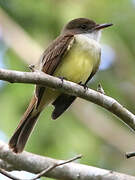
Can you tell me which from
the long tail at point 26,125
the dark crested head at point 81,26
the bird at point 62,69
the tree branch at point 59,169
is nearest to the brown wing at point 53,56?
the bird at point 62,69

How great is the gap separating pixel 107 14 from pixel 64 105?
1120mm

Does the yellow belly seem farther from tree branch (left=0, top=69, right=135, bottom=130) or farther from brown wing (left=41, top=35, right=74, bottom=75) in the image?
tree branch (left=0, top=69, right=135, bottom=130)

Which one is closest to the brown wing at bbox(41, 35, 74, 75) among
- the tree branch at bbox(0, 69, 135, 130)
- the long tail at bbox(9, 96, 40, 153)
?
the long tail at bbox(9, 96, 40, 153)

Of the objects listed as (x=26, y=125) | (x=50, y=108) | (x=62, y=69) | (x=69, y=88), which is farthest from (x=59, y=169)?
(x=50, y=108)

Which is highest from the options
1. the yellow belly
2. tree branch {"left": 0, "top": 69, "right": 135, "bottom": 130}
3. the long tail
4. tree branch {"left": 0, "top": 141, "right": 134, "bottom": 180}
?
tree branch {"left": 0, "top": 69, "right": 135, "bottom": 130}

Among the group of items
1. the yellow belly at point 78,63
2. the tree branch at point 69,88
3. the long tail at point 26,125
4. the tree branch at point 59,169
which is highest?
the tree branch at point 69,88

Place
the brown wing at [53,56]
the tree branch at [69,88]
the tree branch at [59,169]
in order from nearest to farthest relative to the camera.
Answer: the tree branch at [69,88] → the tree branch at [59,169] → the brown wing at [53,56]

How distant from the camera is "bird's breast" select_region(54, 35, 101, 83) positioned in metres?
4.34

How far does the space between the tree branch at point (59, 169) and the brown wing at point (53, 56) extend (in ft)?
2.12

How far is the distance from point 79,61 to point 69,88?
855 millimetres

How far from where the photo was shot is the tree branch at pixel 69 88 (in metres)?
3.25

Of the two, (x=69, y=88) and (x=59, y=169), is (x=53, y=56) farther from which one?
(x=59, y=169)

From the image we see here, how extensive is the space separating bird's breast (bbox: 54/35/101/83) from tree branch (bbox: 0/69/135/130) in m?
0.75

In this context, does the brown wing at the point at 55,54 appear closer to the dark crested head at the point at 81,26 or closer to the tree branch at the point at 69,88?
the dark crested head at the point at 81,26
